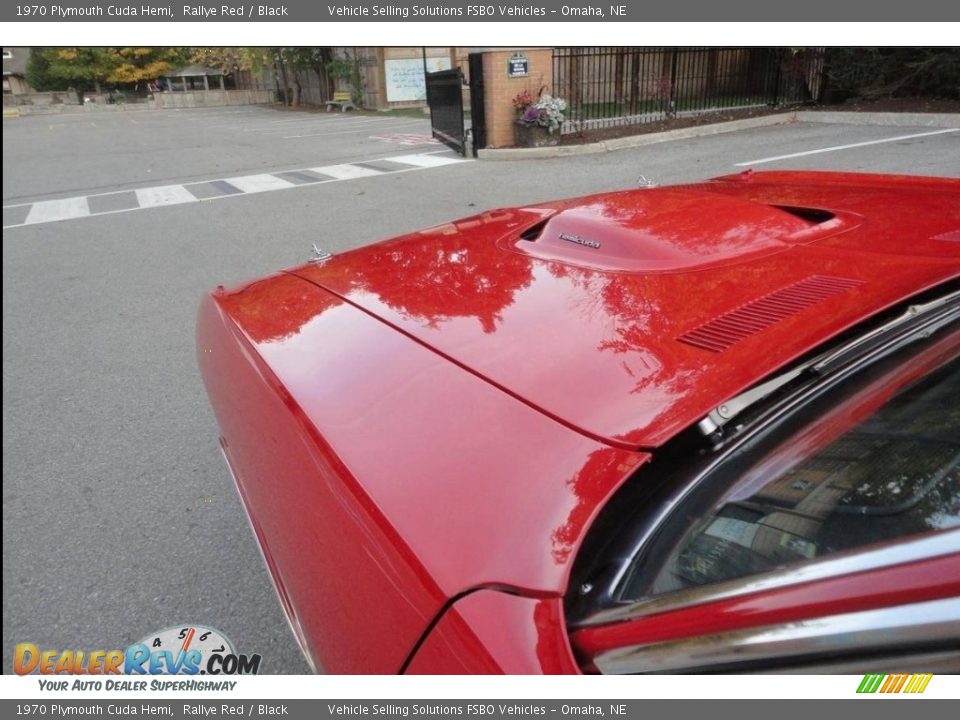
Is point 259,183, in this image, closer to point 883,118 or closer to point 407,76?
point 883,118

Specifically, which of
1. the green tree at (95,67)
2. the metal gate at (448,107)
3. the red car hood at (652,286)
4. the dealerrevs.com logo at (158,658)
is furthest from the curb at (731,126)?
the dealerrevs.com logo at (158,658)

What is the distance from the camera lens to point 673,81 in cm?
1312

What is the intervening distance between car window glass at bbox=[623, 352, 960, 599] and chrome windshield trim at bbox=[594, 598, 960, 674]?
94mm

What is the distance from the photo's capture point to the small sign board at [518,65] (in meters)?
11.1

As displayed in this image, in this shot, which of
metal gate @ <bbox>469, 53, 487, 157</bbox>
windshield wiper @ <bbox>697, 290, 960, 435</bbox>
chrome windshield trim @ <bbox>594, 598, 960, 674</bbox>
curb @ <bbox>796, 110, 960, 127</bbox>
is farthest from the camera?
metal gate @ <bbox>469, 53, 487, 157</bbox>

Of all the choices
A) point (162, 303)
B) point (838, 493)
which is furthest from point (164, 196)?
point (838, 493)

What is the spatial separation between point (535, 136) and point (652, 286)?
34.2 feet

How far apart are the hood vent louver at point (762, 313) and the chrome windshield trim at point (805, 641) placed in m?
0.54

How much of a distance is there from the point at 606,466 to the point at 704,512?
16 centimetres

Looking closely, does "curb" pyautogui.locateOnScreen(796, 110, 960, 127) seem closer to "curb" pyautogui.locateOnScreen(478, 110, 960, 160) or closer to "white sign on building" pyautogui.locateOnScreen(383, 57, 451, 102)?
"curb" pyautogui.locateOnScreen(478, 110, 960, 160)

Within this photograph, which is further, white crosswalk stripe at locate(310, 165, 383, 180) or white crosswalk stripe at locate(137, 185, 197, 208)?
white crosswalk stripe at locate(310, 165, 383, 180)

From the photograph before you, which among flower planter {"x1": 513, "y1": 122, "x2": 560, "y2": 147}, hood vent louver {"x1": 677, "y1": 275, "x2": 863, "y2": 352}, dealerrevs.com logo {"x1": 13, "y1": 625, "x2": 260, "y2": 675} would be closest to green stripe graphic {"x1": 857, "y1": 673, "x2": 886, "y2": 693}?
hood vent louver {"x1": 677, "y1": 275, "x2": 863, "y2": 352}

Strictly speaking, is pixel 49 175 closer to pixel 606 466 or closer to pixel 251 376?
pixel 251 376

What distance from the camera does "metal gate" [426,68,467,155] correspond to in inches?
457
